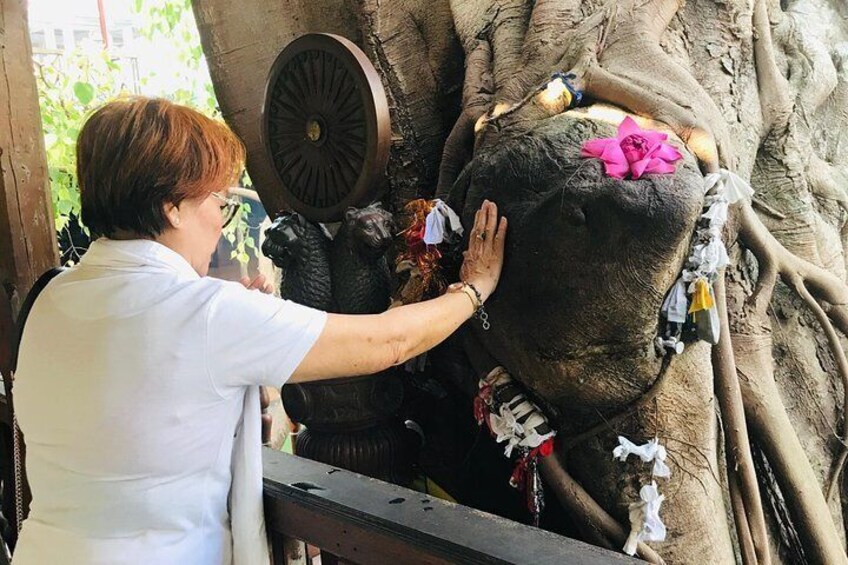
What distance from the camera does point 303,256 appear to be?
6.14 ft

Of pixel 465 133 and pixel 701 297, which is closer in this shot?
pixel 701 297

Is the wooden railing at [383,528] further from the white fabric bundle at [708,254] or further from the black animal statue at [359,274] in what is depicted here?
the white fabric bundle at [708,254]

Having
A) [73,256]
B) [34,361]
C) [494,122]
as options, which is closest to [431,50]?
[494,122]

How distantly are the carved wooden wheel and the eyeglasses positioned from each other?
1.49 feet

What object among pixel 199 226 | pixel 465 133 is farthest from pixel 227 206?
pixel 465 133

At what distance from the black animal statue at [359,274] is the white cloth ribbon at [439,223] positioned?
4.1 inches

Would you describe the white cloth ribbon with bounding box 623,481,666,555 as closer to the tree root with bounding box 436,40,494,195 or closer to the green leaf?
the tree root with bounding box 436,40,494,195

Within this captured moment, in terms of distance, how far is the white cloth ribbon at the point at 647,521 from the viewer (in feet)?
5.65

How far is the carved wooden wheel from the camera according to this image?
5.44 ft

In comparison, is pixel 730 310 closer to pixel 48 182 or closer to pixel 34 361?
pixel 34 361

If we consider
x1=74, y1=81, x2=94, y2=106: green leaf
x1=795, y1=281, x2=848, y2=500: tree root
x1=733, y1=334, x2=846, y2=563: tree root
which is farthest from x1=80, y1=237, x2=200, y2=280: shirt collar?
x1=74, y1=81, x2=94, y2=106: green leaf

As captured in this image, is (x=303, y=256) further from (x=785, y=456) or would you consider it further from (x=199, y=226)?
(x=785, y=456)

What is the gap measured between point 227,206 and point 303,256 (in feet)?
1.96

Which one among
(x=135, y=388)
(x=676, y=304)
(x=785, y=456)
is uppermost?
(x=135, y=388)
